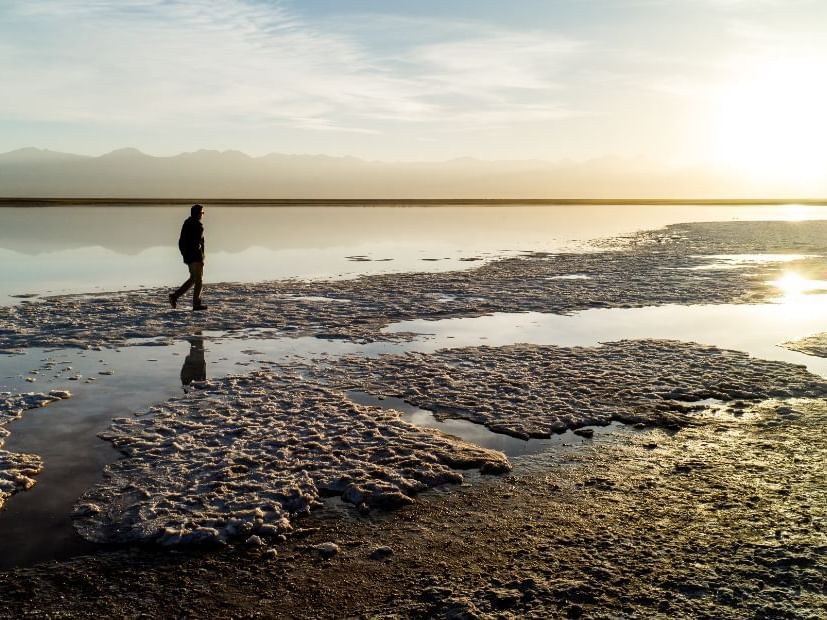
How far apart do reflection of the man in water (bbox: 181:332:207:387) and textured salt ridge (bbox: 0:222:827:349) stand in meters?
1.34

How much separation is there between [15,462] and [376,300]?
13998mm

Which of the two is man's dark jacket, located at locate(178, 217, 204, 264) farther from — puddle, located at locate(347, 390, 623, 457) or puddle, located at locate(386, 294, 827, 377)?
puddle, located at locate(347, 390, 623, 457)

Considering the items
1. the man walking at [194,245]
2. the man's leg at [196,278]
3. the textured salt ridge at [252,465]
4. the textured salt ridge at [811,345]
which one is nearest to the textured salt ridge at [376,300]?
the man's leg at [196,278]

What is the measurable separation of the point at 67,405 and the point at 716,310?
1709cm

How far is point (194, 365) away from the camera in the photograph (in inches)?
516

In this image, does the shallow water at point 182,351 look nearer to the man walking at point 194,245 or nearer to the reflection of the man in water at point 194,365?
the reflection of the man in water at point 194,365

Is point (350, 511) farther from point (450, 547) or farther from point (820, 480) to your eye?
point (820, 480)

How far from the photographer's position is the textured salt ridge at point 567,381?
1018 centimetres

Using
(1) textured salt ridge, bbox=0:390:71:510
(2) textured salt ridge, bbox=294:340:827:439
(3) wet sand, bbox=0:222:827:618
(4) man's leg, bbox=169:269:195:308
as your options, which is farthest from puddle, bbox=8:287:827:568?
(4) man's leg, bbox=169:269:195:308

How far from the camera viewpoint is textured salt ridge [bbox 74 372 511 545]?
6.77m

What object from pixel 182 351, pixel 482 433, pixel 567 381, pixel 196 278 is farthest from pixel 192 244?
pixel 482 433

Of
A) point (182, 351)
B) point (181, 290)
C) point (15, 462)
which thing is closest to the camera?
point (15, 462)

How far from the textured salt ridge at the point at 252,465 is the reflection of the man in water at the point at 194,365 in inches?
51.7

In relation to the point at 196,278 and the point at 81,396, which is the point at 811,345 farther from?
the point at 196,278
